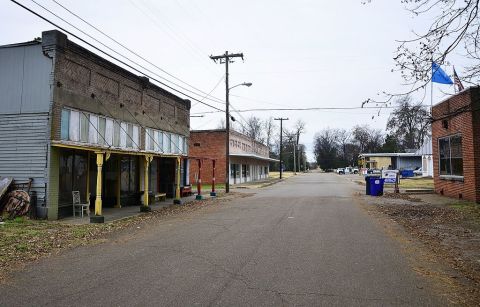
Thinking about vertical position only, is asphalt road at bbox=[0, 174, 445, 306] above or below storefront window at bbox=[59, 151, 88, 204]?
below

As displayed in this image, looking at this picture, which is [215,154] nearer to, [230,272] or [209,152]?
[209,152]

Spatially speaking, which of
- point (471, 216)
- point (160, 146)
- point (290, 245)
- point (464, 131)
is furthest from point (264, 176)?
point (290, 245)

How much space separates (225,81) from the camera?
2988 centimetres

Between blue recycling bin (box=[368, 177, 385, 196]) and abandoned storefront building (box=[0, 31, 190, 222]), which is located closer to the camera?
abandoned storefront building (box=[0, 31, 190, 222])

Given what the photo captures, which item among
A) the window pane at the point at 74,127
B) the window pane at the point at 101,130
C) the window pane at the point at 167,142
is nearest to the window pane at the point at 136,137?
the window pane at the point at 101,130

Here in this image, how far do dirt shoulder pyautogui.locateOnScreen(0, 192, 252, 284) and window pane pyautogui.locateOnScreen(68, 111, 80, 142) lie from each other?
3.58 meters

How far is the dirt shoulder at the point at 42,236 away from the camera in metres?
8.31

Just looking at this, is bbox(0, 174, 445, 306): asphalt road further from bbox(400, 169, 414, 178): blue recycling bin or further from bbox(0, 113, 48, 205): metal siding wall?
bbox(400, 169, 414, 178): blue recycling bin

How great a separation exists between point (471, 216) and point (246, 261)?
10.2 meters

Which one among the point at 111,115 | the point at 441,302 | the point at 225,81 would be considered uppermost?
the point at 225,81

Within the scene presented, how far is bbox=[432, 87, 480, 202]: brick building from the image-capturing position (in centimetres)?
1820

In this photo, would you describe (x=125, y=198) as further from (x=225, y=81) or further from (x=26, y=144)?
(x=225, y=81)

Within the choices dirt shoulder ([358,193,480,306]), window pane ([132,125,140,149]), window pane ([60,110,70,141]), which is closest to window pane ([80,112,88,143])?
window pane ([60,110,70,141])

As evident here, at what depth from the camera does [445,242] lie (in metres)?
9.80
